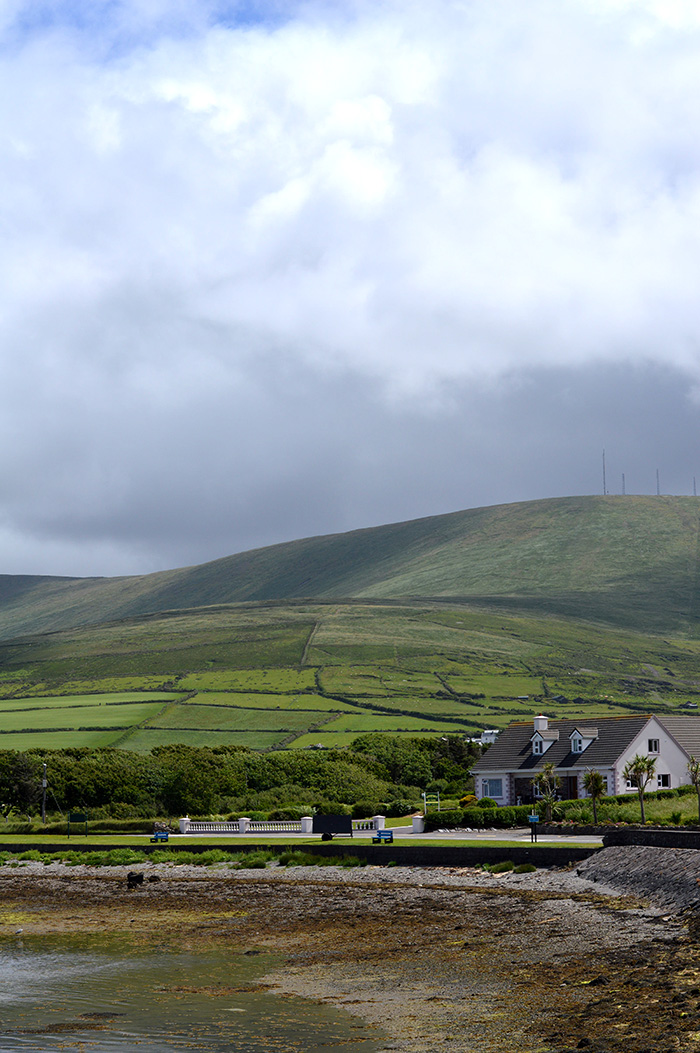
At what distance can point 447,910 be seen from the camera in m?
40.1

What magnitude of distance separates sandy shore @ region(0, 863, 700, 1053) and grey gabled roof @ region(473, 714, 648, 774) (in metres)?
36.0

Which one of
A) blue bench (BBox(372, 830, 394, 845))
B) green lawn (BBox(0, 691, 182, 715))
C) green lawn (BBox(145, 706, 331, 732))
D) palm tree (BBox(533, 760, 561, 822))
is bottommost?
blue bench (BBox(372, 830, 394, 845))

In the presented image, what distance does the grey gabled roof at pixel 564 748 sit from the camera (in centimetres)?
8319

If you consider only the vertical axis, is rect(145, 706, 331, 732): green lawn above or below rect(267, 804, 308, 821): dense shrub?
above

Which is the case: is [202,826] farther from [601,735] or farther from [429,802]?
[601,735]

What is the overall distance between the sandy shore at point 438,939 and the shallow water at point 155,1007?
1.16 m

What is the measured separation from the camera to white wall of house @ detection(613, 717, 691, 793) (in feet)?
271

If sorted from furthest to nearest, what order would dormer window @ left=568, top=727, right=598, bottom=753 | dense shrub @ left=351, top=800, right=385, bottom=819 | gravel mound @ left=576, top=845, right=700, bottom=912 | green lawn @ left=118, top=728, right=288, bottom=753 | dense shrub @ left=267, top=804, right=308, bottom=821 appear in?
green lawn @ left=118, top=728, right=288, bottom=753 → dormer window @ left=568, top=727, right=598, bottom=753 → dense shrub @ left=351, top=800, right=385, bottom=819 → dense shrub @ left=267, top=804, right=308, bottom=821 → gravel mound @ left=576, top=845, right=700, bottom=912

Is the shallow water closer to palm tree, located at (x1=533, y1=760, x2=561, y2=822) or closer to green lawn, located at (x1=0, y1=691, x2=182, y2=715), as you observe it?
palm tree, located at (x1=533, y1=760, x2=561, y2=822)

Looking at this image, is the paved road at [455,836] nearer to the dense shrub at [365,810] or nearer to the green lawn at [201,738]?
the dense shrub at [365,810]

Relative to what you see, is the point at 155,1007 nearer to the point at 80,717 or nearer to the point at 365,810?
the point at 365,810

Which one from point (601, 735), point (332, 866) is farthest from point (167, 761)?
point (332, 866)

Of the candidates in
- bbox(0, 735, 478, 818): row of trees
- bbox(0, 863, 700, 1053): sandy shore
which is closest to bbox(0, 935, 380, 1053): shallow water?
bbox(0, 863, 700, 1053): sandy shore

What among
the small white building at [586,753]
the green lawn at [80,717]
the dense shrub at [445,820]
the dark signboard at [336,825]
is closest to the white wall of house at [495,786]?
the small white building at [586,753]
